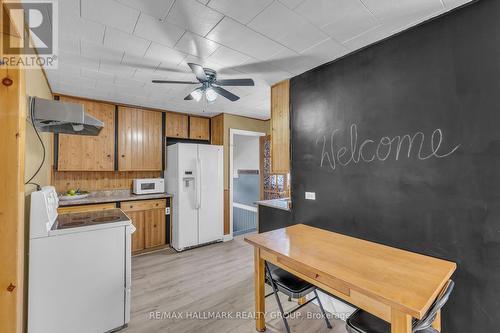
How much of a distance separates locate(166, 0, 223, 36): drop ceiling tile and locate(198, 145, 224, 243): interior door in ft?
8.27

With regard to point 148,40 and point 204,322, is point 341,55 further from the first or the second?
point 204,322

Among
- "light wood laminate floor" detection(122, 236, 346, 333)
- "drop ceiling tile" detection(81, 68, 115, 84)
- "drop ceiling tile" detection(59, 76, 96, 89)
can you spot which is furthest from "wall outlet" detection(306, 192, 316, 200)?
"drop ceiling tile" detection(59, 76, 96, 89)

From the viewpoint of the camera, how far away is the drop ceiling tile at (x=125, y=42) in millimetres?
1930

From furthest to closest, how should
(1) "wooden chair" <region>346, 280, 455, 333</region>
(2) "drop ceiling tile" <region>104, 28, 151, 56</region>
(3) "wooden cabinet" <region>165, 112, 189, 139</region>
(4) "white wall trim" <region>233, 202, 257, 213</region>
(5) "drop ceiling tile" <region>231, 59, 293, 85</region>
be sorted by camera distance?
(4) "white wall trim" <region>233, 202, 257, 213</region>
(3) "wooden cabinet" <region>165, 112, 189, 139</region>
(5) "drop ceiling tile" <region>231, 59, 293, 85</region>
(2) "drop ceiling tile" <region>104, 28, 151, 56</region>
(1) "wooden chair" <region>346, 280, 455, 333</region>

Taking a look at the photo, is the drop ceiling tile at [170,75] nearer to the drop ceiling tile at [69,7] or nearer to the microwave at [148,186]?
the drop ceiling tile at [69,7]

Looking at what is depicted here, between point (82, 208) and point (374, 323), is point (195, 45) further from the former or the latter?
point (82, 208)

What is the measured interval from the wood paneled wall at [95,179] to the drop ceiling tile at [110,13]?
2930 millimetres

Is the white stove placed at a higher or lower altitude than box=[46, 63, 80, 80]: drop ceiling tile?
lower

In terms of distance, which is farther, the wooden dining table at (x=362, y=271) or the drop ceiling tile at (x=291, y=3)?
the drop ceiling tile at (x=291, y=3)

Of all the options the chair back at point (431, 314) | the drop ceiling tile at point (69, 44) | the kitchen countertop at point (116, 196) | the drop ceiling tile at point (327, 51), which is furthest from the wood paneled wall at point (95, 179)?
the chair back at point (431, 314)

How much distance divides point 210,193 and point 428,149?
3.37 m

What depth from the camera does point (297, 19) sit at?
5.73ft

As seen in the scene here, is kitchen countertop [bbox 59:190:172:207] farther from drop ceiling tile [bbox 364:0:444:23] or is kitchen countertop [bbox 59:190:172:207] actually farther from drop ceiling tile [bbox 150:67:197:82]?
drop ceiling tile [bbox 364:0:444:23]

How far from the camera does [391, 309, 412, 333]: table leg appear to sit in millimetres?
1133
